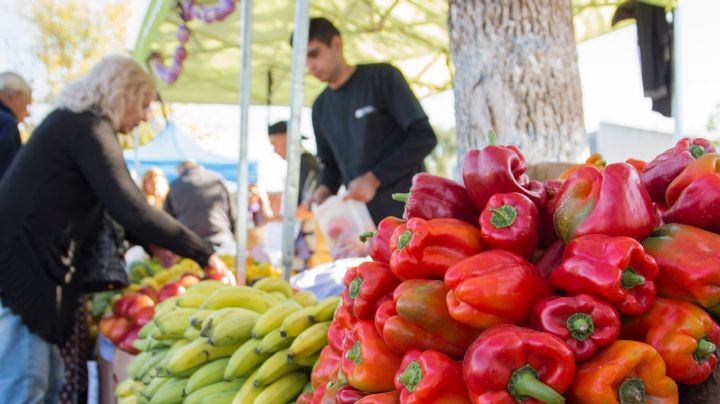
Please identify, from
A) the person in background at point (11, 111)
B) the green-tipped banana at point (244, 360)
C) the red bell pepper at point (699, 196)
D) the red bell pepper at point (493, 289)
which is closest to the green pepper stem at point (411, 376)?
the red bell pepper at point (493, 289)

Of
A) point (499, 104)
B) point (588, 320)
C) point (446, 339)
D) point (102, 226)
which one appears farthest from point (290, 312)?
point (102, 226)

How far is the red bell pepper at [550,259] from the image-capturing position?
114cm

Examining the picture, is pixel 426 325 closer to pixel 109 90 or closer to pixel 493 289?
pixel 493 289

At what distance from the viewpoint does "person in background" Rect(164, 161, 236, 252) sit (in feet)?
18.5

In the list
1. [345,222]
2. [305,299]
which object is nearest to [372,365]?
[305,299]

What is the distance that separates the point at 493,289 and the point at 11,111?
15.6 ft

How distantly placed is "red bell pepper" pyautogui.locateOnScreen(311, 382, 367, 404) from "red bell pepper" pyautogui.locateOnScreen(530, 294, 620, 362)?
0.39m

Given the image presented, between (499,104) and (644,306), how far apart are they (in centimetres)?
206

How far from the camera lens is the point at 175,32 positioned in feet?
22.6

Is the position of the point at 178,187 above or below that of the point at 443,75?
below

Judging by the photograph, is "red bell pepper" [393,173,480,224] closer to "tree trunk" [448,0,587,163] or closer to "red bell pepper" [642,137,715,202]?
"red bell pepper" [642,137,715,202]

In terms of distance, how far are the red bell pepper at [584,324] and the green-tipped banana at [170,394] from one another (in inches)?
60.0

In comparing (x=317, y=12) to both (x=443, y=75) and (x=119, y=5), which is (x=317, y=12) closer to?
(x=443, y=75)

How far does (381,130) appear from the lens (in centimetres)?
401
